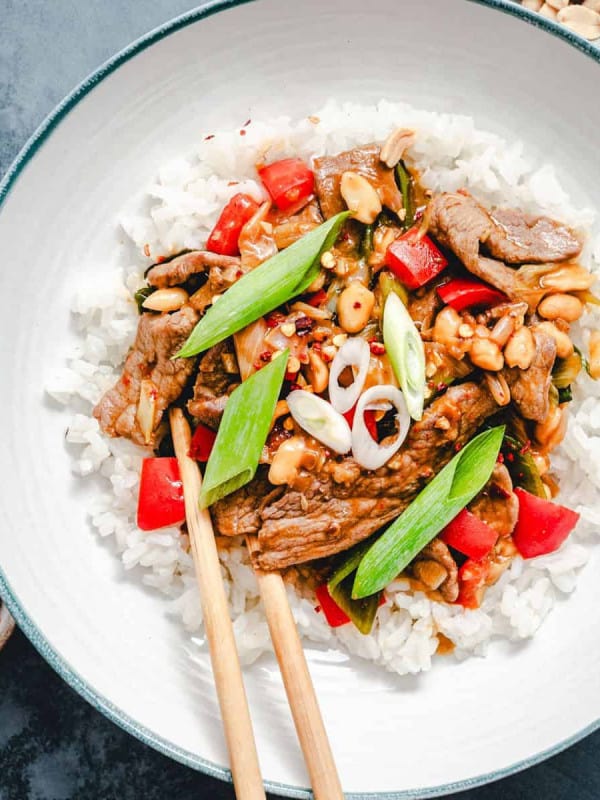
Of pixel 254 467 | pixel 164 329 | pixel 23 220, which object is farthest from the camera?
pixel 23 220

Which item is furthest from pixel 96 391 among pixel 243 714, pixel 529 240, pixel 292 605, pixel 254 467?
pixel 529 240

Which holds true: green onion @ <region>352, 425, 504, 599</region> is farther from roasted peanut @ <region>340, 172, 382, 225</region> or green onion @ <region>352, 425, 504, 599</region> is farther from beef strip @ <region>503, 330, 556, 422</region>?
roasted peanut @ <region>340, 172, 382, 225</region>

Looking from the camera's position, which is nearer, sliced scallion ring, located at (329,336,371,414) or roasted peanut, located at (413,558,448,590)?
sliced scallion ring, located at (329,336,371,414)

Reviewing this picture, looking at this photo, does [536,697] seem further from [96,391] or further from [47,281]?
[47,281]

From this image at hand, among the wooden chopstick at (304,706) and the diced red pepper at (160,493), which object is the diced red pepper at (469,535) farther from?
the diced red pepper at (160,493)

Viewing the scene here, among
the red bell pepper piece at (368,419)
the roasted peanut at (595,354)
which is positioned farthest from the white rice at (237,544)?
the red bell pepper piece at (368,419)

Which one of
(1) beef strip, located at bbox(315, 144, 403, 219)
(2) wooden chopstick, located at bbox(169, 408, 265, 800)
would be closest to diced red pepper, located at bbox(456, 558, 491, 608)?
(2) wooden chopstick, located at bbox(169, 408, 265, 800)
